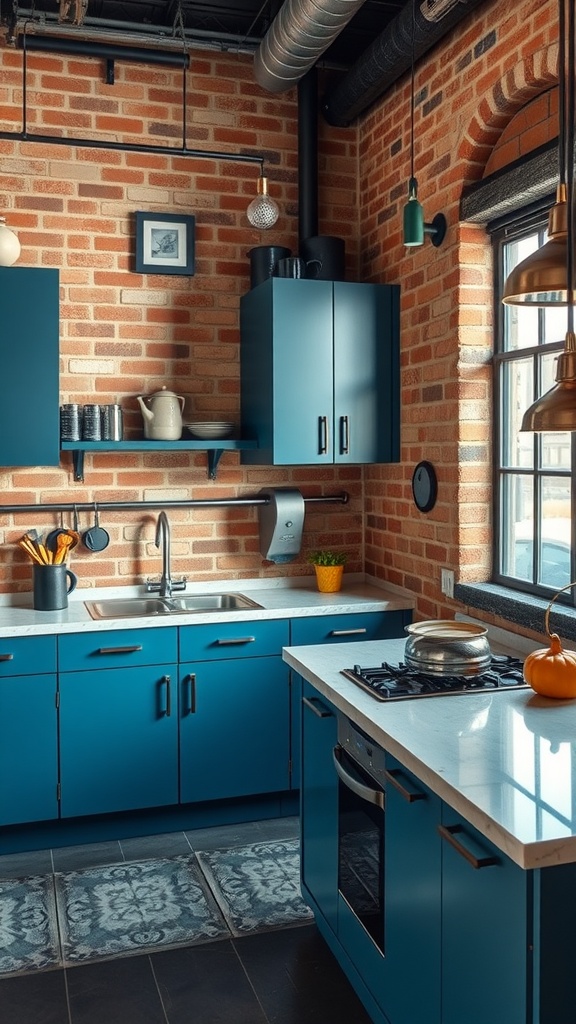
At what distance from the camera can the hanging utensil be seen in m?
3.78

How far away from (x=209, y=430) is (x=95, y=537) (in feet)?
2.17

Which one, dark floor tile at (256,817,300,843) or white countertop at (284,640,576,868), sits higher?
white countertop at (284,640,576,868)

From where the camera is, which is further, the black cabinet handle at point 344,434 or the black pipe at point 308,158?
the black pipe at point 308,158

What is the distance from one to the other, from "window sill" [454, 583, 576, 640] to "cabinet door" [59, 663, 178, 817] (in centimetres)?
116

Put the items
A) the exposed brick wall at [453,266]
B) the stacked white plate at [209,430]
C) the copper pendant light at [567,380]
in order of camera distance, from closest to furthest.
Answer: the copper pendant light at [567,380] < the exposed brick wall at [453,266] < the stacked white plate at [209,430]

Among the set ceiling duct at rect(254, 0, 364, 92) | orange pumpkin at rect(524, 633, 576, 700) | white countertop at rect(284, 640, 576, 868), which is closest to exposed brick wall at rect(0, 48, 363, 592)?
ceiling duct at rect(254, 0, 364, 92)

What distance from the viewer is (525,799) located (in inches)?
63.4

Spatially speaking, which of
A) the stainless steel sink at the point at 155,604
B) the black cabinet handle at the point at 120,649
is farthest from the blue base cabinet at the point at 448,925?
the stainless steel sink at the point at 155,604

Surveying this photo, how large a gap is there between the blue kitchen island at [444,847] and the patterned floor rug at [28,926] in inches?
31.5

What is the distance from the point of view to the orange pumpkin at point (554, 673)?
84.8 inches

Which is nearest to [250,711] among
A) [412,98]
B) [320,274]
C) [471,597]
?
[471,597]

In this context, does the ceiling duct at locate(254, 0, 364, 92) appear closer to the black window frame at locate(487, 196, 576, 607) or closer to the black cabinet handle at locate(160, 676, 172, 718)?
the black window frame at locate(487, 196, 576, 607)

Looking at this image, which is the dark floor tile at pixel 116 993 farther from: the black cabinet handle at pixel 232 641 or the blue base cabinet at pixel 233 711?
the black cabinet handle at pixel 232 641

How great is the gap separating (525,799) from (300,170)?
3.11 meters
